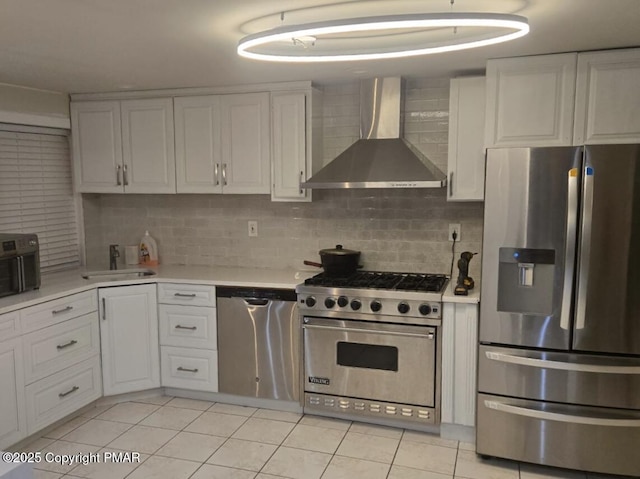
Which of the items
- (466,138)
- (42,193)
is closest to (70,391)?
(42,193)

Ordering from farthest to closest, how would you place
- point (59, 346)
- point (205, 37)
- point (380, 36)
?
point (59, 346)
point (380, 36)
point (205, 37)

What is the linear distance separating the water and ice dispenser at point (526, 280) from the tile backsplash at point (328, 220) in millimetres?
793

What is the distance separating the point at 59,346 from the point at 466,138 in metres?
2.89

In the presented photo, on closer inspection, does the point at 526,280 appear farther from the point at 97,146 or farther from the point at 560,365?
the point at 97,146

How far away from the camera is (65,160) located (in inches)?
173

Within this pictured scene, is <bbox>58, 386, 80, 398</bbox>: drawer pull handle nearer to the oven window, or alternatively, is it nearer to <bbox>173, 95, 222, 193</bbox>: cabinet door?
<bbox>173, 95, 222, 193</bbox>: cabinet door

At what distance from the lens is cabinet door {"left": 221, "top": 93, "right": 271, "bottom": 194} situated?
3887 mm

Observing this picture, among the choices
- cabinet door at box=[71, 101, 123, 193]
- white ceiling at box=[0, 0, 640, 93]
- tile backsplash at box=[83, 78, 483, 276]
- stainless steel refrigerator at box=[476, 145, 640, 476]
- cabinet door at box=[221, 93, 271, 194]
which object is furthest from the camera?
cabinet door at box=[71, 101, 123, 193]

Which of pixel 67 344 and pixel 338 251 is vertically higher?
pixel 338 251

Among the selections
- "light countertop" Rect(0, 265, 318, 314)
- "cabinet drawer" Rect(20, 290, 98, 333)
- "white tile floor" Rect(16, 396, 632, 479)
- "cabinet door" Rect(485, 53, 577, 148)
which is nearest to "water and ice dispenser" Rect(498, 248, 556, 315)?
"cabinet door" Rect(485, 53, 577, 148)

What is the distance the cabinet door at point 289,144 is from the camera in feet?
12.4

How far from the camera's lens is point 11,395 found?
3.09m

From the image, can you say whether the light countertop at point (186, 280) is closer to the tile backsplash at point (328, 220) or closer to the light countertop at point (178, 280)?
the light countertop at point (178, 280)

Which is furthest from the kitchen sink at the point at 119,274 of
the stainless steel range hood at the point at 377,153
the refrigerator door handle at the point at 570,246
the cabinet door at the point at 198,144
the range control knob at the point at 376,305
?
the refrigerator door handle at the point at 570,246
